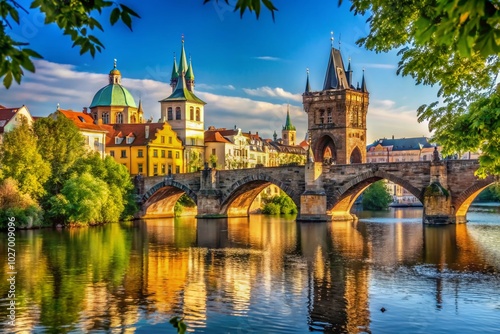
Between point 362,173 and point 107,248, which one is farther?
point 362,173

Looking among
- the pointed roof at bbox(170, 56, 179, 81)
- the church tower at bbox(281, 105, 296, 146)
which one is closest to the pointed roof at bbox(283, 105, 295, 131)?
the church tower at bbox(281, 105, 296, 146)

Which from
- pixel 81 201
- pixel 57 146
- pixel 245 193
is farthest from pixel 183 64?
pixel 81 201

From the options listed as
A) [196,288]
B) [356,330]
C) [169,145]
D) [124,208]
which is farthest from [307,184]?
[356,330]

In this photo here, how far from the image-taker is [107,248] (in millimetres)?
36000

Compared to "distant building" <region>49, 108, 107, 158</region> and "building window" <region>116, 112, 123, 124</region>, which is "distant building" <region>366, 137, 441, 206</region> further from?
"distant building" <region>49, 108, 107, 158</region>

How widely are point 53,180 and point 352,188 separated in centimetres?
2710

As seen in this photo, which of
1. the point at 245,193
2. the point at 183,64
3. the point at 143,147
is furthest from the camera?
the point at 183,64

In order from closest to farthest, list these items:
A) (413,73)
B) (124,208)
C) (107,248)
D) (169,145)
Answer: (413,73) → (107,248) → (124,208) → (169,145)

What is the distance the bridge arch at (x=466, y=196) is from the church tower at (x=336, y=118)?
31.8 metres

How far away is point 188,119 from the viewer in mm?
92438

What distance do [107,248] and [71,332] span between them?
2026 cm

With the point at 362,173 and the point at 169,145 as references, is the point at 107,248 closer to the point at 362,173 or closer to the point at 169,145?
the point at 362,173

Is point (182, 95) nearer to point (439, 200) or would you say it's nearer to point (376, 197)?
point (376, 197)

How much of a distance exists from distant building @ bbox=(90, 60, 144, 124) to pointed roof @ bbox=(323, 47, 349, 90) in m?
31.8
